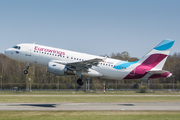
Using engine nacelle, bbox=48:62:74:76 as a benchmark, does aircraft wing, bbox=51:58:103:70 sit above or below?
above

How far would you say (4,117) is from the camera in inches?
866

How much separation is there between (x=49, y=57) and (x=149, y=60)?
57.7 ft

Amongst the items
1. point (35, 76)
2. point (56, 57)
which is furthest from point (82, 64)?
point (35, 76)

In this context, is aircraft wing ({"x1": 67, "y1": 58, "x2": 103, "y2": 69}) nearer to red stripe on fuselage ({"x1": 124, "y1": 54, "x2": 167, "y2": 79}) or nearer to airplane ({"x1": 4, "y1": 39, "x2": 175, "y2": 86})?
airplane ({"x1": 4, "y1": 39, "x2": 175, "y2": 86})

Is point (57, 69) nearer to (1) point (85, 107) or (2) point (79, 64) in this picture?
(2) point (79, 64)

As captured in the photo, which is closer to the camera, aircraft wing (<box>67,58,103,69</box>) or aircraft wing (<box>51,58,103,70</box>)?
aircraft wing (<box>67,58,103,69</box>)

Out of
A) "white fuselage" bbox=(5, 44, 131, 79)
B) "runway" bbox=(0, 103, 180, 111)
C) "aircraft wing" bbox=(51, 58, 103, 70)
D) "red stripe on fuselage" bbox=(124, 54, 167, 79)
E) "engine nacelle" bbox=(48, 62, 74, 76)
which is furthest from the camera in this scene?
"red stripe on fuselage" bbox=(124, 54, 167, 79)

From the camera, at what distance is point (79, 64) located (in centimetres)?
3569

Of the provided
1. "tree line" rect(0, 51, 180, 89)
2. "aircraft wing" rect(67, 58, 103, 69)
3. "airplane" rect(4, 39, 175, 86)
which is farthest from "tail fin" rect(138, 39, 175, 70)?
"tree line" rect(0, 51, 180, 89)

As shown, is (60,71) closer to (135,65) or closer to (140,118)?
(135,65)

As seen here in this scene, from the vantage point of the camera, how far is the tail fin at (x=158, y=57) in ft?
135

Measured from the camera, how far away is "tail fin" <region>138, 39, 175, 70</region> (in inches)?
1617

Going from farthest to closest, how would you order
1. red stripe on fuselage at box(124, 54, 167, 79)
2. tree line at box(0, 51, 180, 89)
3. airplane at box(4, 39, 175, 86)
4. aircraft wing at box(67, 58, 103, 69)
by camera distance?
tree line at box(0, 51, 180, 89)
red stripe on fuselage at box(124, 54, 167, 79)
airplane at box(4, 39, 175, 86)
aircraft wing at box(67, 58, 103, 69)

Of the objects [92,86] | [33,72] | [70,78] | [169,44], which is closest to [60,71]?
[169,44]
